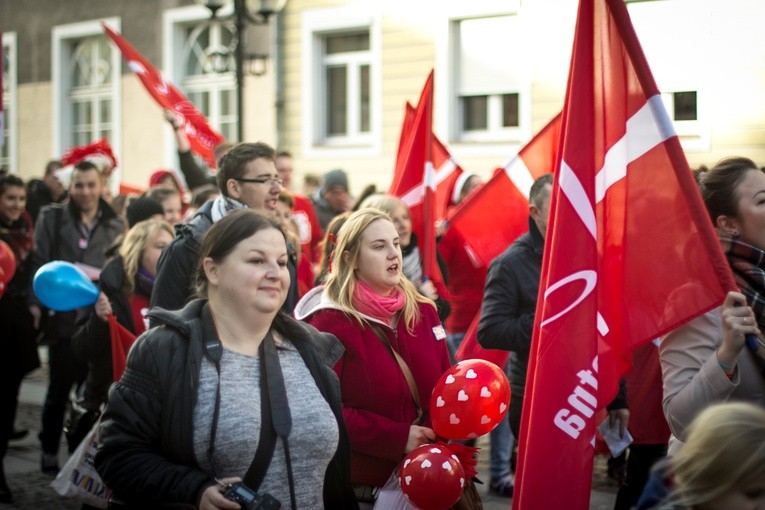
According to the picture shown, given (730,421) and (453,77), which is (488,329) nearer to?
(730,421)

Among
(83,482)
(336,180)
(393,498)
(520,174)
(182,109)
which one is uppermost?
(182,109)

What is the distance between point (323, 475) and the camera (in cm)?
341

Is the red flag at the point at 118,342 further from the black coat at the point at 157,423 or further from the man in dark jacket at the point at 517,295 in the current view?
the black coat at the point at 157,423

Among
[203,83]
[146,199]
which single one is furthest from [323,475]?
[203,83]

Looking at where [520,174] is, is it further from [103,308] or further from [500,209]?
[103,308]

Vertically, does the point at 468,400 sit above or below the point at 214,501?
above

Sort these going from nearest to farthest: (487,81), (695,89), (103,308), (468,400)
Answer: (468,400), (103,308), (695,89), (487,81)

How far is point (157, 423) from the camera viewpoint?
3.20m

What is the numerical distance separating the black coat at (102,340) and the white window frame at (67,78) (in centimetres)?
1365

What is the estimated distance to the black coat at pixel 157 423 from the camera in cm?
314

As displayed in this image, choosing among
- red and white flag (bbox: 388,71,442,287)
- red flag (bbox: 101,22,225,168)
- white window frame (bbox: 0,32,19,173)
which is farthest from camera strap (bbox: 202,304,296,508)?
white window frame (bbox: 0,32,19,173)

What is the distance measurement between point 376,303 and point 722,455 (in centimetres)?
217

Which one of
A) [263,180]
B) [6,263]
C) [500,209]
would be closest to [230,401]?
[263,180]

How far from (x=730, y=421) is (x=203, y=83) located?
16923 millimetres
